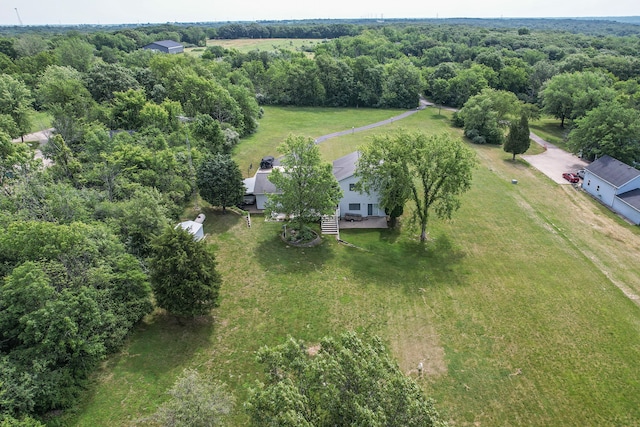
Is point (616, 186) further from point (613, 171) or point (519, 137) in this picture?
point (519, 137)

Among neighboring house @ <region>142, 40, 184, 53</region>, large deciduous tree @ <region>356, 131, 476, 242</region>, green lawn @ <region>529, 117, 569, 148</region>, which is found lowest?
green lawn @ <region>529, 117, 569, 148</region>


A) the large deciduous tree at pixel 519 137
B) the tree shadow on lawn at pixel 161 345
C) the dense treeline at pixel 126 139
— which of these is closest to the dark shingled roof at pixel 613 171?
the dense treeline at pixel 126 139

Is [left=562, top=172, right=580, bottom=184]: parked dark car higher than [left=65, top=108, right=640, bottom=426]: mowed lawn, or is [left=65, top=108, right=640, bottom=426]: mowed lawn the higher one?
[left=65, top=108, right=640, bottom=426]: mowed lawn

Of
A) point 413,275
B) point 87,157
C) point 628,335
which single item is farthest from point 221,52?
point 628,335

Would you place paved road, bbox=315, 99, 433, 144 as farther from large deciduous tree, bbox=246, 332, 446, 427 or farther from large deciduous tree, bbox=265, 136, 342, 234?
large deciduous tree, bbox=246, 332, 446, 427

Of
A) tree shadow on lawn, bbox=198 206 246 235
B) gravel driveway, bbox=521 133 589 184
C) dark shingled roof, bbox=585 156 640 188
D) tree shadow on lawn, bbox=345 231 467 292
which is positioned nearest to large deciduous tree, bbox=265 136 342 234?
tree shadow on lawn, bbox=345 231 467 292

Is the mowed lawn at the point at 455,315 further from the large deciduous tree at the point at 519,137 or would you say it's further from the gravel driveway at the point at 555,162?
the large deciduous tree at the point at 519,137
